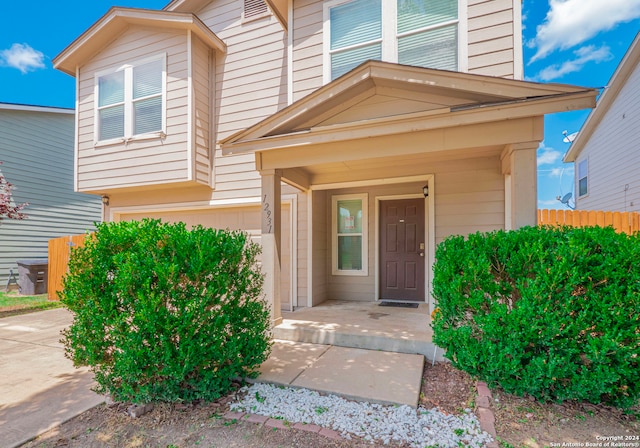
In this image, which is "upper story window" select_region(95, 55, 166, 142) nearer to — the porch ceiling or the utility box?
the porch ceiling

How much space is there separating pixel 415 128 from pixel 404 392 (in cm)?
271

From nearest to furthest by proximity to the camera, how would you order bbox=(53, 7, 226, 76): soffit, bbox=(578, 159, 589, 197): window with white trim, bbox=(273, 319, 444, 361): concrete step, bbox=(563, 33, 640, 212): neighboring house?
bbox=(273, 319, 444, 361): concrete step
bbox=(53, 7, 226, 76): soffit
bbox=(563, 33, 640, 212): neighboring house
bbox=(578, 159, 589, 197): window with white trim

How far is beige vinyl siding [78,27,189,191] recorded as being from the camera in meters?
6.13

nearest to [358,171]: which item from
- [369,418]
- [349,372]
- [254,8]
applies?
[349,372]

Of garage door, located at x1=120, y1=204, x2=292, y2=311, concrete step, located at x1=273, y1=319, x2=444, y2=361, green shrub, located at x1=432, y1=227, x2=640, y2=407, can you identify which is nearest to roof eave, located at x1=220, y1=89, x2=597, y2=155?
green shrub, located at x1=432, y1=227, x2=640, y2=407

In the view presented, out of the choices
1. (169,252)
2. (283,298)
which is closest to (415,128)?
(169,252)

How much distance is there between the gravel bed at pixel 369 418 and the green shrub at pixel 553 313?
559 mm

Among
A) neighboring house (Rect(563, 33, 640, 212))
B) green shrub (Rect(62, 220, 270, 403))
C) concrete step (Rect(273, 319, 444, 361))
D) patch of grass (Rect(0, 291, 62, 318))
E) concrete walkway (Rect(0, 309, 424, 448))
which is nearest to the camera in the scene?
green shrub (Rect(62, 220, 270, 403))

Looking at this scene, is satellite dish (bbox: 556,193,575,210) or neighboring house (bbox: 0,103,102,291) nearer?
neighboring house (bbox: 0,103,102,291)

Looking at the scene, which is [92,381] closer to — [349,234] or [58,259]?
[349,234]

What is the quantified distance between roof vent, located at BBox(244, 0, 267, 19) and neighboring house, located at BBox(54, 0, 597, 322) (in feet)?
0.08

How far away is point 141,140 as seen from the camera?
639cm

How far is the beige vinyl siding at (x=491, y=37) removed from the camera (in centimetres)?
449

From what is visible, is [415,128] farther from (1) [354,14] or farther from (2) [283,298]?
(2) [283,298]
